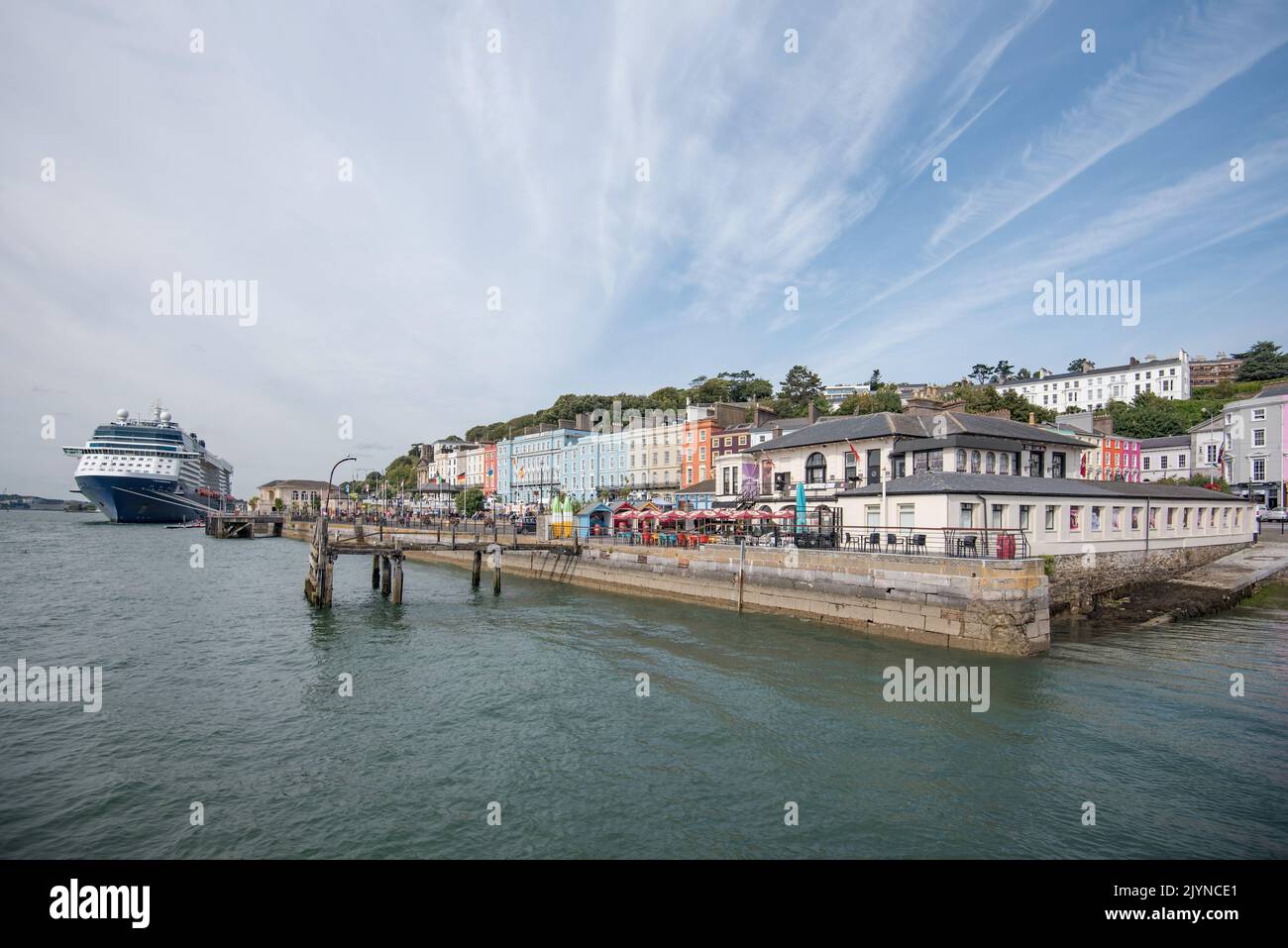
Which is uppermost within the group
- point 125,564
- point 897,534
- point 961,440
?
point 961,440

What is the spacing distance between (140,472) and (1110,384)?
16951 centimetres

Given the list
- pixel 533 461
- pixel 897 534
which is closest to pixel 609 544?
pixel 897 534

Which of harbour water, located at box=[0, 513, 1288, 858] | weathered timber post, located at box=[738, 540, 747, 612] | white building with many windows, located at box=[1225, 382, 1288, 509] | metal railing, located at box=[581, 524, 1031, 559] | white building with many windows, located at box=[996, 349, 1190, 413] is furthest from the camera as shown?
white building with many windows, located at box=[996, 349, 1190, 413]

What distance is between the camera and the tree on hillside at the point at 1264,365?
91.4m

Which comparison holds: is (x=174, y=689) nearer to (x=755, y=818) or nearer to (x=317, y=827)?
(x=317, y=827)

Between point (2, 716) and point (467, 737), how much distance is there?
1171 cm

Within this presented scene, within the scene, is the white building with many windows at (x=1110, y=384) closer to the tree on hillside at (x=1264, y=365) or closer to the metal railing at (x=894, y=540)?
the tree on hillside at (x=1264, y=365)

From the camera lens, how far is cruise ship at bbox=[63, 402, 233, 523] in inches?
4028

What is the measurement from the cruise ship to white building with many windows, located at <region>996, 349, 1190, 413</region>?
14637 centimetres

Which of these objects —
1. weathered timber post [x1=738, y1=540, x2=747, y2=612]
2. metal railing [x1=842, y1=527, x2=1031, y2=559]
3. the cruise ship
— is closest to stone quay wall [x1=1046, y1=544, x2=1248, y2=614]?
metal railing [x1=842, y1=527, x2=1031, y2=559]

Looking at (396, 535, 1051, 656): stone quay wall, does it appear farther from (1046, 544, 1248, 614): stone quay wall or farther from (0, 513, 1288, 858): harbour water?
(1046, 544, 1248, 614): stone quay wall

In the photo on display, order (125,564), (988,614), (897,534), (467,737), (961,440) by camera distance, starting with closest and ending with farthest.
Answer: (467,737), (988,614), (897,534), (961,440), (125,564)

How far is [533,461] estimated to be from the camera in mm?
92000
